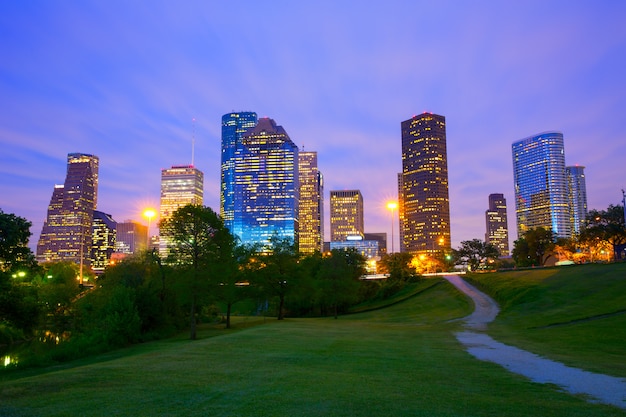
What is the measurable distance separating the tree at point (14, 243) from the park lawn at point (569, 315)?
30.4m

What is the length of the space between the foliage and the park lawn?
158 feet

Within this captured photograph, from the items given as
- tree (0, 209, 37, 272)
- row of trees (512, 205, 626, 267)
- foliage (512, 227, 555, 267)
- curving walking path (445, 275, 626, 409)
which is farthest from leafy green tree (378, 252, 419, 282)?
tree (0, 209, 37, 272)

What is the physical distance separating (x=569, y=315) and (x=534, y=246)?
83.5 m

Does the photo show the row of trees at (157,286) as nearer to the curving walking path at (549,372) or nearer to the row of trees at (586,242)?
the curving walking path at (549,372)

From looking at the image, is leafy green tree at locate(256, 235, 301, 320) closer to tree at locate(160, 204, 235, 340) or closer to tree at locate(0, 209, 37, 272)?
tree at locate(160, 204, 235, 340)

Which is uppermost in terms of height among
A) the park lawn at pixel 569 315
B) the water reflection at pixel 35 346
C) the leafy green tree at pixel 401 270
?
the leafy green tree at pixel 401 270

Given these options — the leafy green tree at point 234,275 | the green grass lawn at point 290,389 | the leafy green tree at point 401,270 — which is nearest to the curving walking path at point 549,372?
the green grass lawn at point 290,389

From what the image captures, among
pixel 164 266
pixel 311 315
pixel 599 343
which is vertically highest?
pixel 164 266

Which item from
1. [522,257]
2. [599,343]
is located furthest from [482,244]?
[599,343]

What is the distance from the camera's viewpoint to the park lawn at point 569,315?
2148 centimetres

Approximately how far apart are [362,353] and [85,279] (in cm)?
9800

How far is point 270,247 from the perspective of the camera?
61.1m

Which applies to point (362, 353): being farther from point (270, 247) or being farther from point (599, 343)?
point (270, 247)

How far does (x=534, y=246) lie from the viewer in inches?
4493
